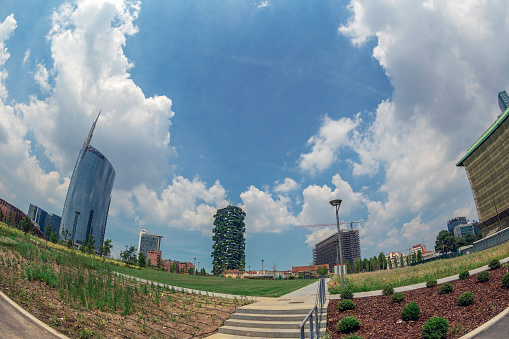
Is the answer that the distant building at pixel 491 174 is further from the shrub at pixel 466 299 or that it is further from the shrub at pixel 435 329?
the shrub at pixel 435 329

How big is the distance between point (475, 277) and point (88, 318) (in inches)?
657

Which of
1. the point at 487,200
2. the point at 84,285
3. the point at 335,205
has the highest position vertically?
the point at 487,200

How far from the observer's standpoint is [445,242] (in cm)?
11150

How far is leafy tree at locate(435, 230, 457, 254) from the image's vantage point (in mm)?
108562

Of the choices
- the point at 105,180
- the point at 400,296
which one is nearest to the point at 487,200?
the point at 400,296

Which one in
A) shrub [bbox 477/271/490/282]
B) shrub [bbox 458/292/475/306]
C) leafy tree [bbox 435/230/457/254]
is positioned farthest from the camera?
leafy tree [bbox 435/230/457/254]

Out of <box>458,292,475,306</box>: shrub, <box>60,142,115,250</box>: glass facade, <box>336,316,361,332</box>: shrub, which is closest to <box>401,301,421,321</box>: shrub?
<box>336,316,361,332</box>: shrub

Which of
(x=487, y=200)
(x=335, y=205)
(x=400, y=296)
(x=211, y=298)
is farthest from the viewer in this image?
(x=487, y=200)

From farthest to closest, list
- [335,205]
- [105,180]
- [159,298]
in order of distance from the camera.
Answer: [105,180]
[335,205]
[159,298]

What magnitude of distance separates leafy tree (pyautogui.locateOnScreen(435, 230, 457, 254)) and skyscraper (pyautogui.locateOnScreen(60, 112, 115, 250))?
608 feet

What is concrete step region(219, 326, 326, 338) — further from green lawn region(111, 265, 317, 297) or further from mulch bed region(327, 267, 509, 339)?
green lawn region(111, 265, 317, 297)

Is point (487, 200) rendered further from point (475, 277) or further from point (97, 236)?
point (97, 236)

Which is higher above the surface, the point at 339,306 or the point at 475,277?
the point at 475,277

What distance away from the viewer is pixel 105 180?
182 meters
